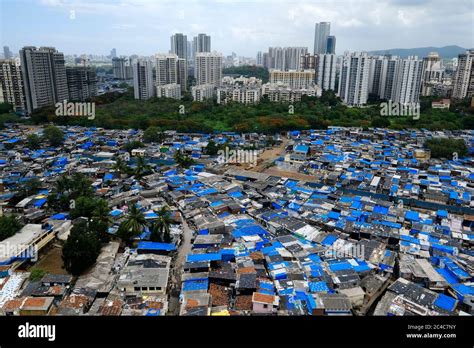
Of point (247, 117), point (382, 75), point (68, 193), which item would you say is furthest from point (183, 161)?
point (382, 75)

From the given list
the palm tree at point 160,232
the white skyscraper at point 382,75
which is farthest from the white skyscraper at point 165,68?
the palm tree at point 160,232

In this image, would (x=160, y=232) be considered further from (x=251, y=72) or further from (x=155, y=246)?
(x=251, y=72)

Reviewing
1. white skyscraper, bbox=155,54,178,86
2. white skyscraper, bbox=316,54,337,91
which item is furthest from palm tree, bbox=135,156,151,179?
white skyscraper, bbox=316,54,337,91

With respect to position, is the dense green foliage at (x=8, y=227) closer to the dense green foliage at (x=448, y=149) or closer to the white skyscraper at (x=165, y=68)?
the dense green foliage at (x=448, y=149)

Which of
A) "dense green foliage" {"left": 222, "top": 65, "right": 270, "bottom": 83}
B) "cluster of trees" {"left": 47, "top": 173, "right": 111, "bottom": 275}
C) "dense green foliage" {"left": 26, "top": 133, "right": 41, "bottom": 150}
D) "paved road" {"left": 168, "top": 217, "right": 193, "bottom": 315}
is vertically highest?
"dense green foliage" {"left": 222, "top": 65, "right": 270, "bottom": 83}

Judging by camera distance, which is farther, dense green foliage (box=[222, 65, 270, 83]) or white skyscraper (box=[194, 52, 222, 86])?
dense green foliage (box=[222, 65, 270, 83])

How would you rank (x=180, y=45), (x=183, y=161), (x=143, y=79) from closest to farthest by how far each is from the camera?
(x=183, y=161) < (x=143, y=79) < (x=180, y=45)

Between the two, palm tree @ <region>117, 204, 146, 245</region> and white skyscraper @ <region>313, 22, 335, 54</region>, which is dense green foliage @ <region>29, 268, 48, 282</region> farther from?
white skyscraper @ <region>313, 22, 335, 54</region>
